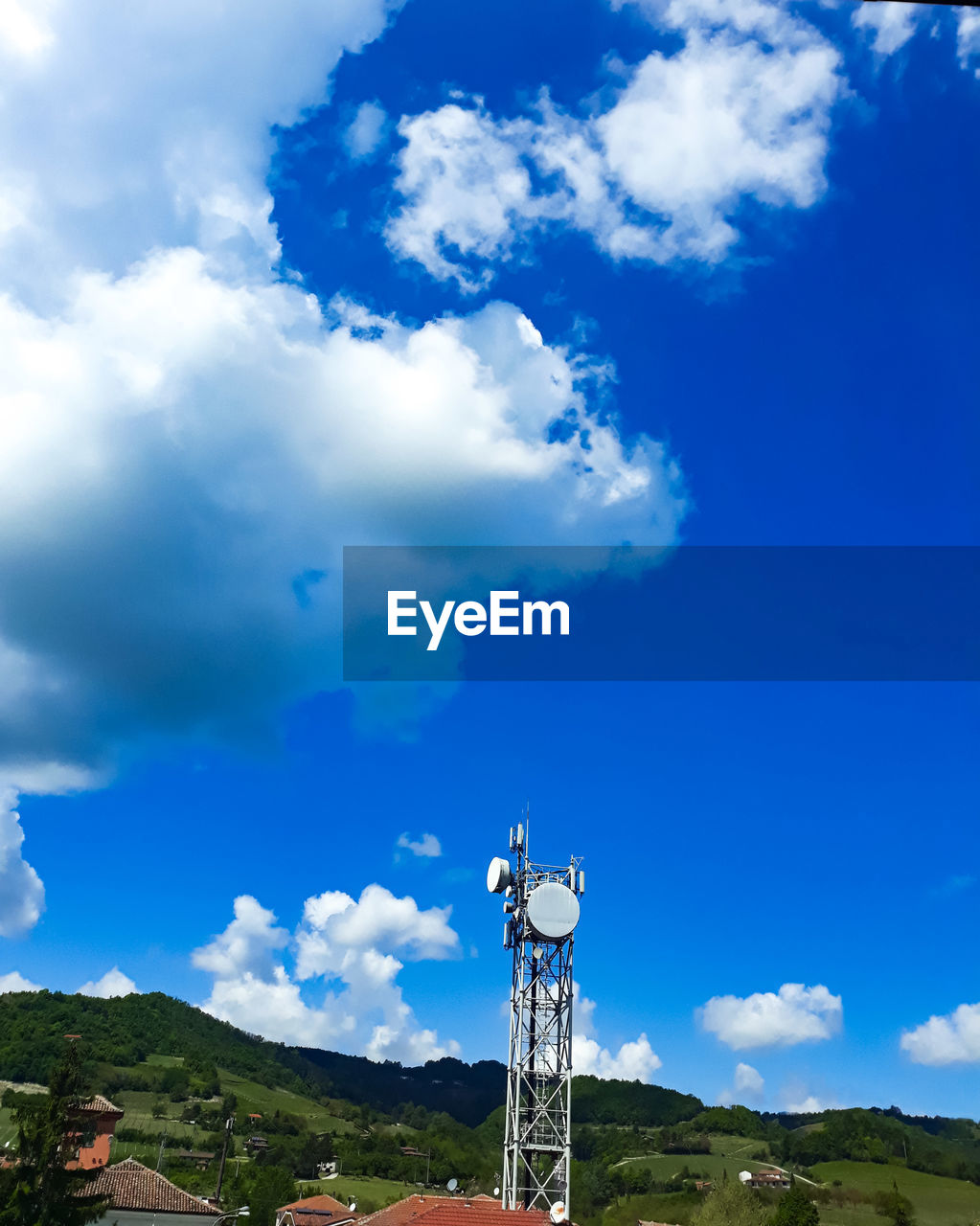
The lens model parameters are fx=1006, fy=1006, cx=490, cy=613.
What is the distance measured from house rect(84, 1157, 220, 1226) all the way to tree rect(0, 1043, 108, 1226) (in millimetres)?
25193

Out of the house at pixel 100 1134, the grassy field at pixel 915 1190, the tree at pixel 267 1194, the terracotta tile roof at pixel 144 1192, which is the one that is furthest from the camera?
the grassy field at pixel 915 1190

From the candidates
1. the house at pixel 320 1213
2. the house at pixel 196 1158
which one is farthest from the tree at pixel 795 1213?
the house at pixel 196 1158

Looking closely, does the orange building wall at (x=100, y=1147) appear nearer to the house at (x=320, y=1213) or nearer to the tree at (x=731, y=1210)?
the house at (x=320, y=1213)

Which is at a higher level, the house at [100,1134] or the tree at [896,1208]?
the house at [100,1134]

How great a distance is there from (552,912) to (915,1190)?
93724mm

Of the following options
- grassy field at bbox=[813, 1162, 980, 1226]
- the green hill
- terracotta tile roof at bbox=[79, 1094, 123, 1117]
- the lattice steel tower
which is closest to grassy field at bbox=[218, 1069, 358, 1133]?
the green hill

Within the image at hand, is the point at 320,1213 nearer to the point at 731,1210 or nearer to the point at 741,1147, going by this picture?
the point at 731,1210

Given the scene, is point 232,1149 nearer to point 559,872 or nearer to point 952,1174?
point 952,1174

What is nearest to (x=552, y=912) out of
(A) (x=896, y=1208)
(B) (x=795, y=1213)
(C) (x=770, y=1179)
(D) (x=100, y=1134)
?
(D) (x=100, y=1134)

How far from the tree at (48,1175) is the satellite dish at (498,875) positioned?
72.1 feet

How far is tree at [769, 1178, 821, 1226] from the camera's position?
82.8m

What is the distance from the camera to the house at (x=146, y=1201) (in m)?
67.1

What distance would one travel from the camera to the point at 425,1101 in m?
177

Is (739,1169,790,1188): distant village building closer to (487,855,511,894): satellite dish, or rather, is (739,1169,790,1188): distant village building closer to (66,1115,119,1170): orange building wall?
(66,1115,119,1170): orange building wall
